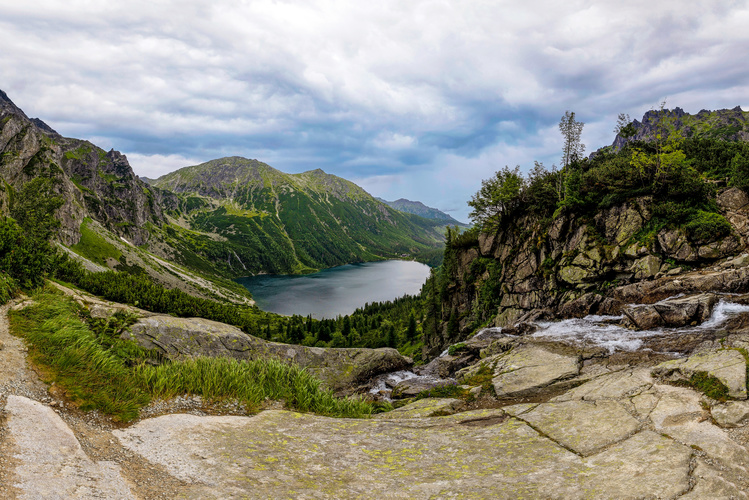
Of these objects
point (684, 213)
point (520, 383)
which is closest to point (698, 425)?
point (520, 383)

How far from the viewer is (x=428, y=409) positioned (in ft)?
38.2

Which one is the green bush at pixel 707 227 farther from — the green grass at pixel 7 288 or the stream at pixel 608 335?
the green grass at pixel 7 288

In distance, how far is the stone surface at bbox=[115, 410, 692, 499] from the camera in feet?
17.1

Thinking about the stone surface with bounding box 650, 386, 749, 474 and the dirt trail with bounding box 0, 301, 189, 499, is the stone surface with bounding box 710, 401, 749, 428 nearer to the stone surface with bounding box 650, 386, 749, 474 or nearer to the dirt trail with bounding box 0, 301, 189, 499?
the stone surface with bounding box 650, 386, 749, 474

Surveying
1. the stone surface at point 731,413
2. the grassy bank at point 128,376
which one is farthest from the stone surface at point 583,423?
the grassy bank at point 128,376

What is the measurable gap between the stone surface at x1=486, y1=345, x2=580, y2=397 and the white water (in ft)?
9.03

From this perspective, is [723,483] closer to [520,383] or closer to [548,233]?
[520,383]

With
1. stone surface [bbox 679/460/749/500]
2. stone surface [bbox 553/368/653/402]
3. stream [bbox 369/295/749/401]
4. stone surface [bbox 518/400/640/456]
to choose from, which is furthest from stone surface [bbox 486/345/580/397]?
stone surface [bbox 679/460/749/500]

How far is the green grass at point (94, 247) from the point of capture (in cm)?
13738

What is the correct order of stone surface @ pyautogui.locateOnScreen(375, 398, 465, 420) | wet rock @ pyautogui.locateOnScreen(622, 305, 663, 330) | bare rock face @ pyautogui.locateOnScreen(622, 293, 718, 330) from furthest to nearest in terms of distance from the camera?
1. wet rock @ pyautogui.locateOnScreen(622, 305, 663, 330)
2. bare rock face @ pyautogui.locateOnScreen(622, 293, 718, 330)
3. stone surface @ pyautogui.locateOnScreen(375, 398, 465, 420)

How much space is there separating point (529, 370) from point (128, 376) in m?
15.1

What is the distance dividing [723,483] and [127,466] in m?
9.37

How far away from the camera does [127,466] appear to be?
16.1 ft

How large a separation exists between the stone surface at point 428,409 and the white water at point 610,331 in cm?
900
